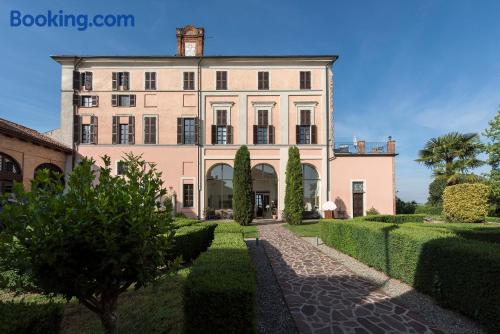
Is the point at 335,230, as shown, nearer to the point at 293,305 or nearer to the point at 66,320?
the point at 293,305

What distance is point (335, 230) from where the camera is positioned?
32.2 feet

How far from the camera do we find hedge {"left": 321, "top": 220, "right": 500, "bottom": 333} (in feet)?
12.9

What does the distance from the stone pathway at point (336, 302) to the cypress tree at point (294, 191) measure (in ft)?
32.7

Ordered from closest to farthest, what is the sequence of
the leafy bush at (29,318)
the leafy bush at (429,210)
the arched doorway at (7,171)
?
the leafy bush at (29,318)
the arched doorway at (7,171)
the leafy bush at (429,210)

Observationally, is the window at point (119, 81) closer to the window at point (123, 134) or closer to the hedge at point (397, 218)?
the window at point (123, 134)

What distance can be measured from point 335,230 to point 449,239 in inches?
181

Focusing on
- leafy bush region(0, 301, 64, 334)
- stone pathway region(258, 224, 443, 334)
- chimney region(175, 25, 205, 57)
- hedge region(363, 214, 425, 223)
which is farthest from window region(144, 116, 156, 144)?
leafy bush region(0, 301, 64, 334)

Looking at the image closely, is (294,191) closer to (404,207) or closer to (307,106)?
(307,106)

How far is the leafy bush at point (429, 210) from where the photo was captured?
2403 centimetres

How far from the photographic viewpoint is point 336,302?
4910 mm

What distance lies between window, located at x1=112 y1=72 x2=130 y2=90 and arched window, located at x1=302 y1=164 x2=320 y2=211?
51.0 feet

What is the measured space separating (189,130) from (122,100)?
19.0ft

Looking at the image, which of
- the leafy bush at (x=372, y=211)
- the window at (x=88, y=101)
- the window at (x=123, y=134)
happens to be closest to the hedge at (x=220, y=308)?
the leafy bush at (x=372, y=211)

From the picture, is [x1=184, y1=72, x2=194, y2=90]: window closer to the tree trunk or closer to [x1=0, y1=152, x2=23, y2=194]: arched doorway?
[x1=0, y1=152, x2=23, y2=194]: arched doorway
